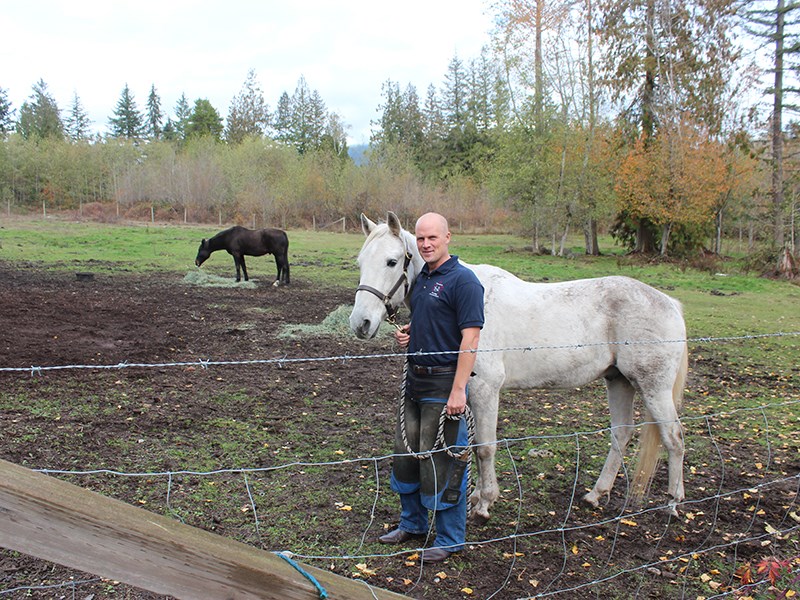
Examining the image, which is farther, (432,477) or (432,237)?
(432,477)

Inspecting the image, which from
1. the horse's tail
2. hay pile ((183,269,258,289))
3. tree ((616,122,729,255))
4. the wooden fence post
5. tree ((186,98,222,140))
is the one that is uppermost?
tree ((186,98,222,140))

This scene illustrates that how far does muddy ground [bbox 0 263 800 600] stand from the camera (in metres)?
3.52

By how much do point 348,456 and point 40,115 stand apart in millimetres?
84588

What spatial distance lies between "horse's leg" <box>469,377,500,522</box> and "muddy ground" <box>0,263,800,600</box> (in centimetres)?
14

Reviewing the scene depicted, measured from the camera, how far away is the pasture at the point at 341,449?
356 centimetres

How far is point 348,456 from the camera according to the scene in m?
5.27

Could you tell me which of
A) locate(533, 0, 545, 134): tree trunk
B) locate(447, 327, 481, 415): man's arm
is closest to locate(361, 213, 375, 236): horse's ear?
locate(447, 327, 481, 415): man's arm

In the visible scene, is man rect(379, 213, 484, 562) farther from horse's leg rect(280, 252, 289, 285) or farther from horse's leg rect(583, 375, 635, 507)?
horse's leg rect(280, 252, 289, 285)

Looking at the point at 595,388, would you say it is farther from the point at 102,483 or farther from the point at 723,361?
the point at 102,483

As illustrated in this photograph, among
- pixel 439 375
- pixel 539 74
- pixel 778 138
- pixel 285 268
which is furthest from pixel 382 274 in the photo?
pixel 539 74

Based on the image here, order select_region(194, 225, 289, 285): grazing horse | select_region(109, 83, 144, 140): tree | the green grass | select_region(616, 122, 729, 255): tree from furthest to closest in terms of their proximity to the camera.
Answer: select_region(109, 83, 144, 140): tree → select_region(616, 122, 729, 255): tree → select_region(194, 225, 289, 285): grazing horse → the green grass

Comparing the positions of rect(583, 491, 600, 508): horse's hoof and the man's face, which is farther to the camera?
rect(583, 491, 600, 508): horse's hoof

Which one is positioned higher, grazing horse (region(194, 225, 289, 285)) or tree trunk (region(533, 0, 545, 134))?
tree trunk (region(533, 0, 545, 134))

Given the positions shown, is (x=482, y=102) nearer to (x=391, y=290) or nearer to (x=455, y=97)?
(x=455, y=97)
